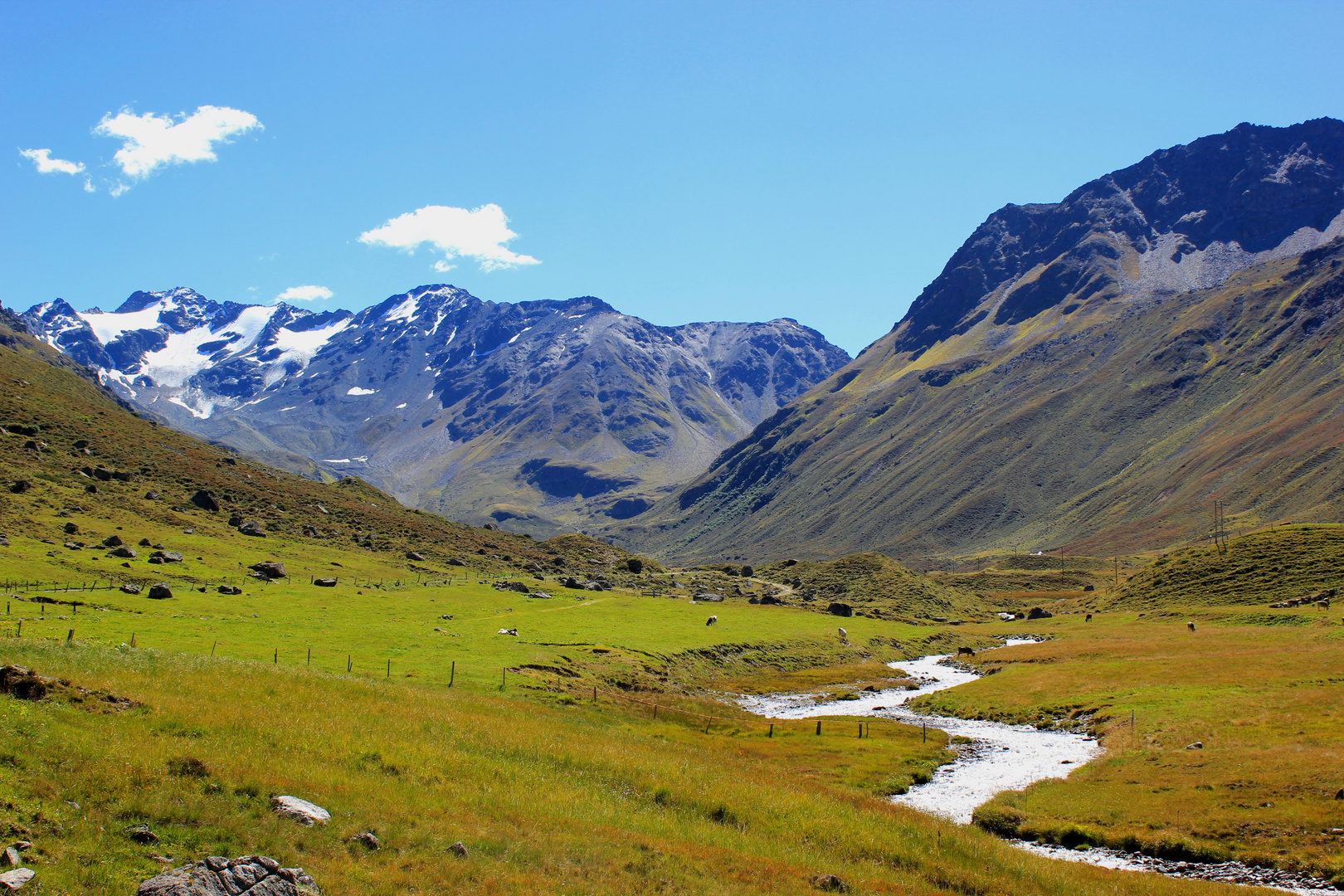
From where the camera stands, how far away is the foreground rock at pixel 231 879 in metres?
Result: 16.4

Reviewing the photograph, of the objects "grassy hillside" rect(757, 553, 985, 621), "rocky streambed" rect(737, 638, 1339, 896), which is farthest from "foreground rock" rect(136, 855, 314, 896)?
"grassy hillside" rect(757, 553, 985, 621)

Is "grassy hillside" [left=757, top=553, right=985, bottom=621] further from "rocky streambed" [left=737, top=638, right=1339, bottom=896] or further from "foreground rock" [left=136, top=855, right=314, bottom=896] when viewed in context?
"foreground rock" [left=136, top=855, right=314, bottom=896]

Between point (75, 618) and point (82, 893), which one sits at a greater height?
point (82, 893)

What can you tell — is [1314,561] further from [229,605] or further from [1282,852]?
[229,605]

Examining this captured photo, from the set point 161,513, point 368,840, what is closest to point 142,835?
point 368,840

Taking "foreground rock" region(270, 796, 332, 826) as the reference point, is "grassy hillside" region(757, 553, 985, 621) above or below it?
below

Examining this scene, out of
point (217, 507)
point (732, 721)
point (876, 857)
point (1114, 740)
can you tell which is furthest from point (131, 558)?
point (1114, 740)

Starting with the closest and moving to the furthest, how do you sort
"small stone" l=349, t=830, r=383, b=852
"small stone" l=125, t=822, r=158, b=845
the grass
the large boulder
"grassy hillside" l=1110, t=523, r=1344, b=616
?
"small stone" l=125, t=822, r=158, b=845
the grass
"small stone" l=349, t=830, r=383, b=852
the large boulder
"grassy hillside" l=1110, t=523, r=1344, b=616

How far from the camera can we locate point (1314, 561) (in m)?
120

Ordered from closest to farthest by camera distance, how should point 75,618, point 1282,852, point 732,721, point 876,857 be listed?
point 876,857, point 1282,852, point 75,618, point 732,721

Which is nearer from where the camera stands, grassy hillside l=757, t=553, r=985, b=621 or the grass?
the grass

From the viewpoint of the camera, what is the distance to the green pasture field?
34.4 meters

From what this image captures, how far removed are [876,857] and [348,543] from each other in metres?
140

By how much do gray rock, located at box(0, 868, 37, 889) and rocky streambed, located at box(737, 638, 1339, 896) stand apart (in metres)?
36.5
